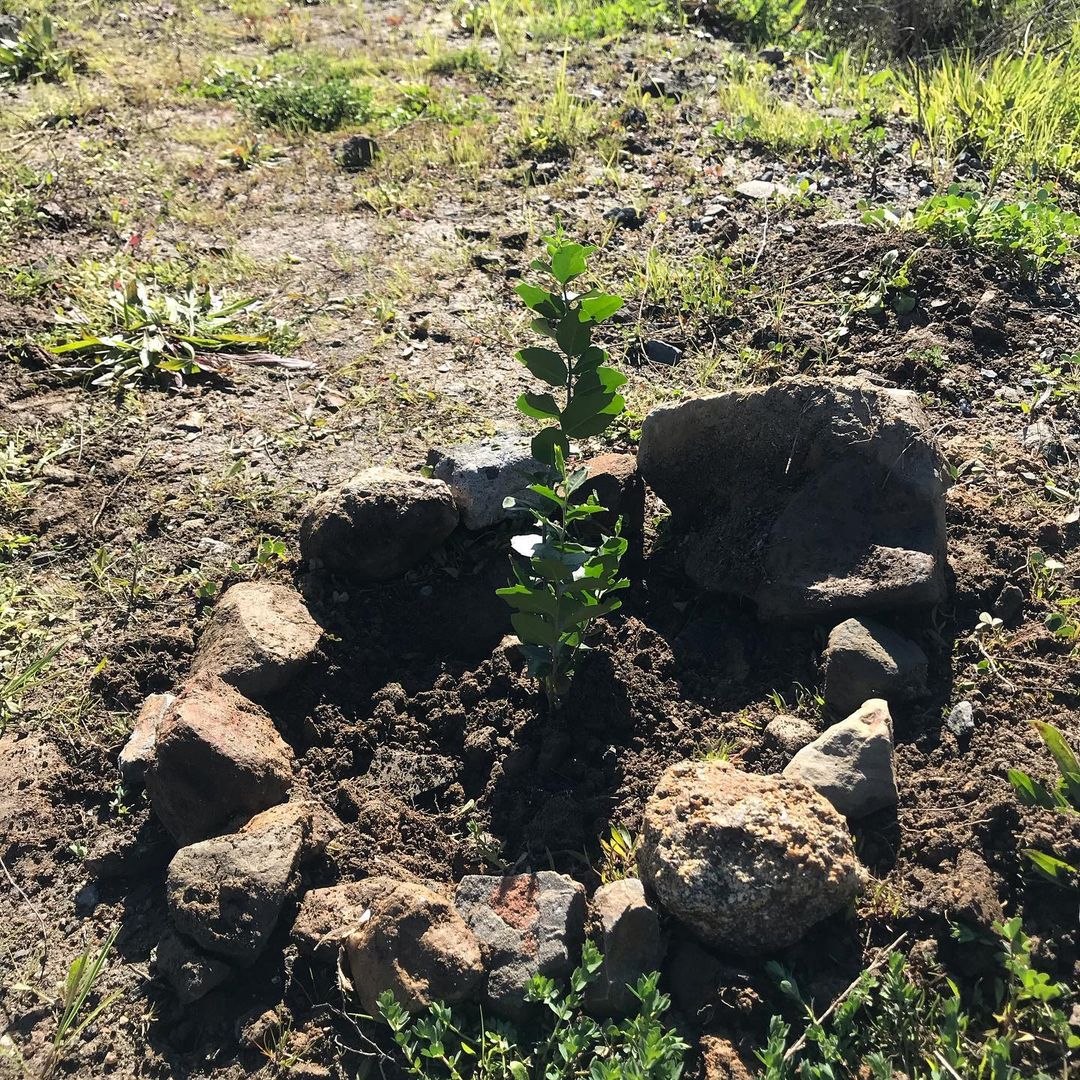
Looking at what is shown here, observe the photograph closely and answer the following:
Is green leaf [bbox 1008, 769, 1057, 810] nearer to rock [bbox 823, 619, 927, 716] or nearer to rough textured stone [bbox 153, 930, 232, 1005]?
rock [bbox 823, 619, 927, 716]

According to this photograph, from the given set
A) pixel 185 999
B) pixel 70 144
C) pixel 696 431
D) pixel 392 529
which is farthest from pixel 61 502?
pixel 70 144

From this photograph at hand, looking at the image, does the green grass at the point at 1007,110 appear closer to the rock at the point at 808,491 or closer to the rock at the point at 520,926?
the rock at the point at 808,491

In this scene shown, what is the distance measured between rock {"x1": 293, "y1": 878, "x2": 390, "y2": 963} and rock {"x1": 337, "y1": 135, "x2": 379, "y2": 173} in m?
4.17

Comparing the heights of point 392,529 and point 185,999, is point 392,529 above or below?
above

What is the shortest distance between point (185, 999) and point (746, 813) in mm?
1297

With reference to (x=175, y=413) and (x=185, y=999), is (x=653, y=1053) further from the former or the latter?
(x=175, y=413)

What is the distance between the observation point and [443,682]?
2.89 m

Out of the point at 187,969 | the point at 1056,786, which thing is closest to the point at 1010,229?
the point at 1056,786

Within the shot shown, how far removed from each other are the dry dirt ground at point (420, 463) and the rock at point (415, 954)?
0.13 m

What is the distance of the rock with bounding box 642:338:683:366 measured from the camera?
3961 millimetres

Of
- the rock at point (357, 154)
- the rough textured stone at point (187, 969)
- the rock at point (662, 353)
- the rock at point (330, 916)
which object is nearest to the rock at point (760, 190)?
the rock at point (662, 353)

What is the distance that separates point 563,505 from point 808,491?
32.3 inches

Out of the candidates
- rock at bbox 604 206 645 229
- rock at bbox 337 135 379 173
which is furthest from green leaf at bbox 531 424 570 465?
rock at bbox 337 135 379 173

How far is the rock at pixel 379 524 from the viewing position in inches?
121
